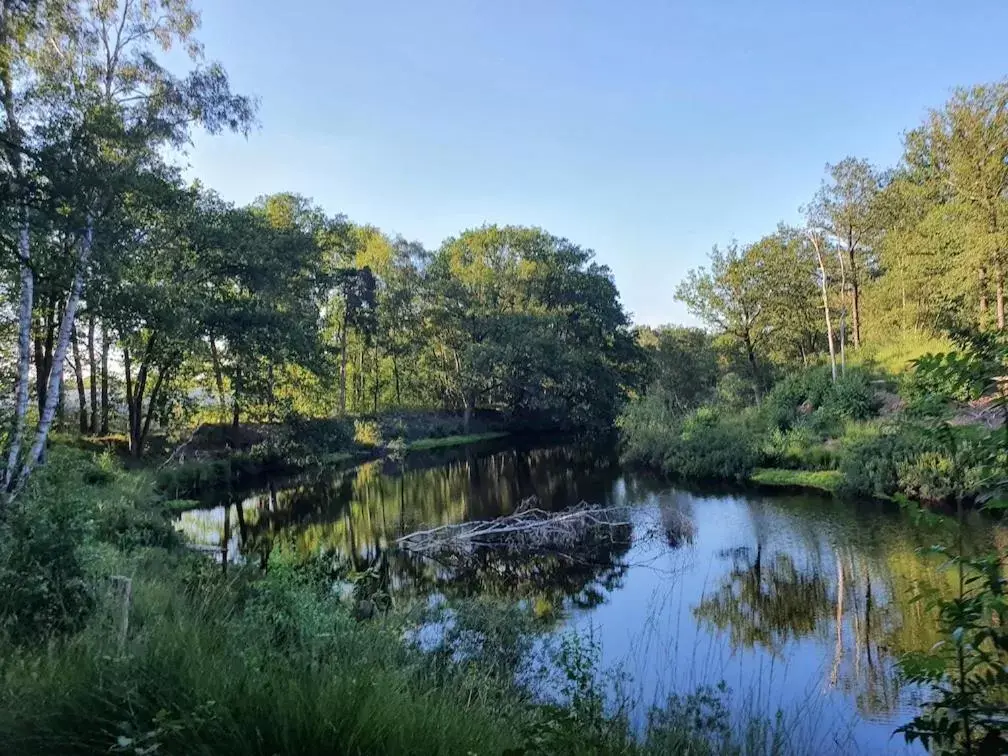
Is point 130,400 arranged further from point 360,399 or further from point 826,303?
point 826,303

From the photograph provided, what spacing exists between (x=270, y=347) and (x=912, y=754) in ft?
72.2

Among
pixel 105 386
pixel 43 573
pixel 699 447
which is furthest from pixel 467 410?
pixel 43 573

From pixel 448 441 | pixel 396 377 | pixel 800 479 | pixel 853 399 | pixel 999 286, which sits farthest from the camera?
pixel 396 377

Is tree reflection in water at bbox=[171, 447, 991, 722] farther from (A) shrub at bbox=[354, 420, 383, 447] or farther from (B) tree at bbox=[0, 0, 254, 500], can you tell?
(A) shrub at bbox=[354, 420, 383, 447]

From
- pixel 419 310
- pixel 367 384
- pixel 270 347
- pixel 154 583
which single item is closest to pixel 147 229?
pixel 270 347

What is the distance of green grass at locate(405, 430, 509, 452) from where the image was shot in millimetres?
38444

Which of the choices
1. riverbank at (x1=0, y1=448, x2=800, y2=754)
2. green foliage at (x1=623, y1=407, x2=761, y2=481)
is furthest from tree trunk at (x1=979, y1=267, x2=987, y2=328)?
riverbank at (x1=0, y1=448, x2=800, y2=754)

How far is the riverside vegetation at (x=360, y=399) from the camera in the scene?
2.82m

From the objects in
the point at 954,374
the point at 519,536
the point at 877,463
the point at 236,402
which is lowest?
the point at 519,536

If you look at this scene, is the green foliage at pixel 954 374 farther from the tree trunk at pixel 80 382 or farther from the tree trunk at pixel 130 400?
the tree trunk at pixel 130 400

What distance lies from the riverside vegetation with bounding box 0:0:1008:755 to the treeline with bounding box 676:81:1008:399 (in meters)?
0.15

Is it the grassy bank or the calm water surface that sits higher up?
the grassy bank

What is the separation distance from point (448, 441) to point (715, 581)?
30134 mm

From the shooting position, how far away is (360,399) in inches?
1809
